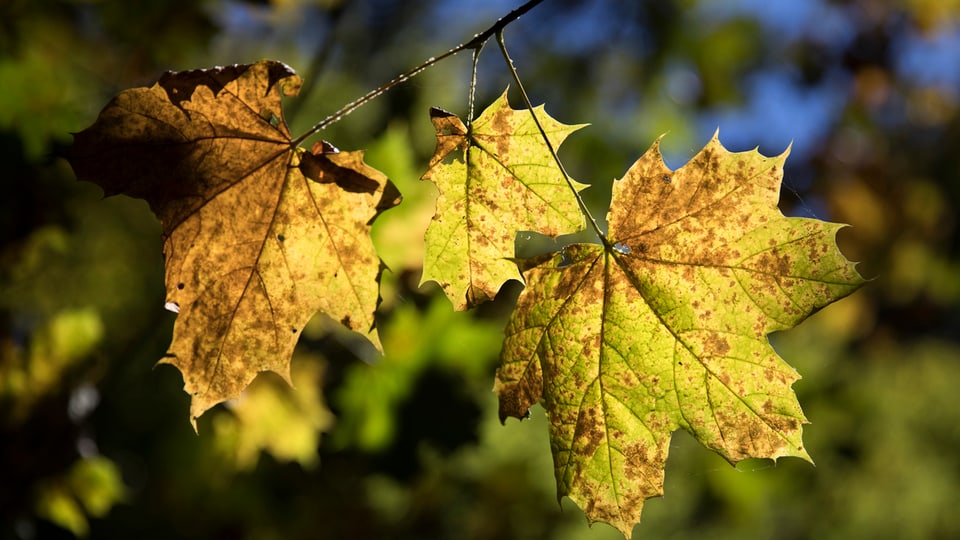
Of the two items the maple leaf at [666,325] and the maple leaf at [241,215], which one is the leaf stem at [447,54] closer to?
the maple leaf at [241,215]

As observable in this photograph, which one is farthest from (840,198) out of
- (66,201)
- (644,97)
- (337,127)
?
(66,201)

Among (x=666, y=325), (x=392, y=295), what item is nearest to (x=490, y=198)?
(x=666, y=325)

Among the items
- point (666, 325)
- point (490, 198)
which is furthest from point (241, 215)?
point (666, 325)

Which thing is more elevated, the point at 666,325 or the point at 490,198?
the point at 490,198

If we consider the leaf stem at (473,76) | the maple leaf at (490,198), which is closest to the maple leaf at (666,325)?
the maple leaf at (490,198)

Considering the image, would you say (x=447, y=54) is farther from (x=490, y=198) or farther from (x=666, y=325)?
(x=666, y=325)

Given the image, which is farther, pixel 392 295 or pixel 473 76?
pixel 392 295

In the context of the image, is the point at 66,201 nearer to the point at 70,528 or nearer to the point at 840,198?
the point at 70,528
